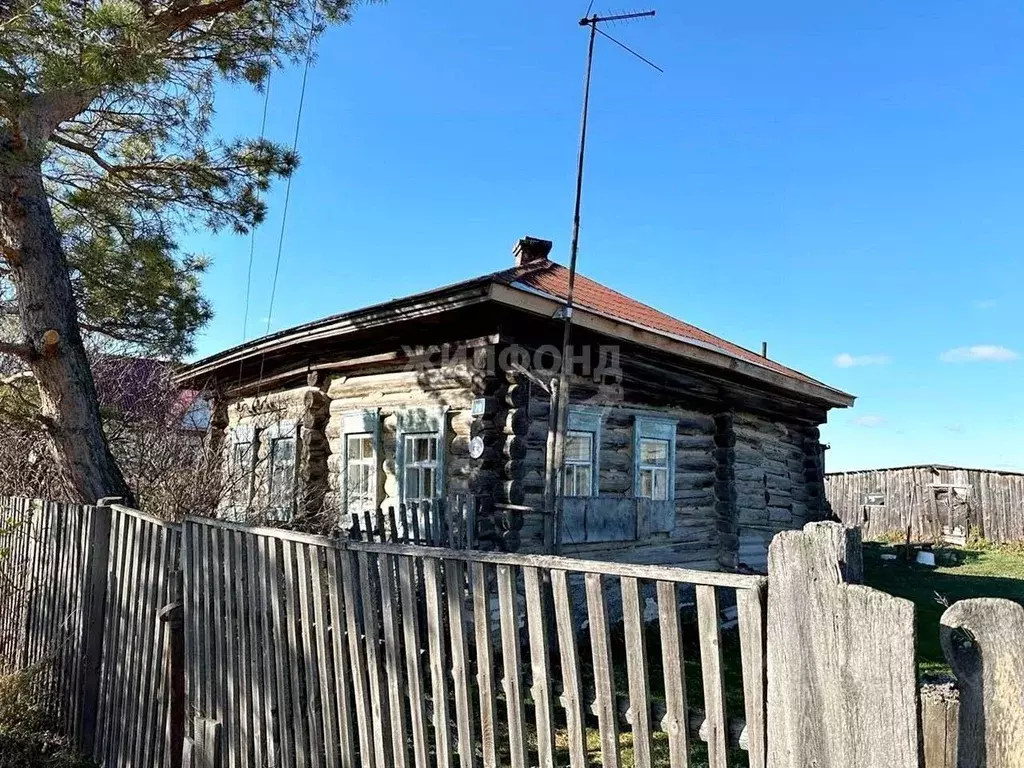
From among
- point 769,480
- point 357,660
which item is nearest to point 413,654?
point 357,660

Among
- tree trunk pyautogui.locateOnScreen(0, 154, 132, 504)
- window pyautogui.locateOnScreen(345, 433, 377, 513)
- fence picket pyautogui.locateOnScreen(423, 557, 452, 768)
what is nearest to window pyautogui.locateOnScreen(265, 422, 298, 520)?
window pyautogui.locateOnScreen(345, 433, 377, 513)

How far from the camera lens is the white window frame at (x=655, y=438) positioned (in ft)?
31.0

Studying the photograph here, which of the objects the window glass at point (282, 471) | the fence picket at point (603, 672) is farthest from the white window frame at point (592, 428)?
the fence picket at point (603, 672)

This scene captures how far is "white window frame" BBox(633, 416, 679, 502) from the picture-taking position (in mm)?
9438

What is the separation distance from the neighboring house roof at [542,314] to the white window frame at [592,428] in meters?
1.08

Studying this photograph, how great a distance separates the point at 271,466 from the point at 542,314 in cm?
467

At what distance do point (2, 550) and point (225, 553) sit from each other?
3.57 metres

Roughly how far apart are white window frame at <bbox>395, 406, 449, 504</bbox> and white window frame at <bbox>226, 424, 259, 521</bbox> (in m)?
1.69

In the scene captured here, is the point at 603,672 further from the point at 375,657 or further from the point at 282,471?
the point at 282,471

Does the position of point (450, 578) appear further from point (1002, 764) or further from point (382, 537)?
point (382, 537)

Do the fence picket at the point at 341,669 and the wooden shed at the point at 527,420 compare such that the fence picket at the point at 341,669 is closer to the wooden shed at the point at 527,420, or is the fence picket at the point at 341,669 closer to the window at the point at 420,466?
the wooden shed at the point at 527,420

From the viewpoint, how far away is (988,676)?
1.59 m

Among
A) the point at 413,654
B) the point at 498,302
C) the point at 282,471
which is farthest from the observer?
the point at 282,471

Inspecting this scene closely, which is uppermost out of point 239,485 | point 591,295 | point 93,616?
point 591,295
